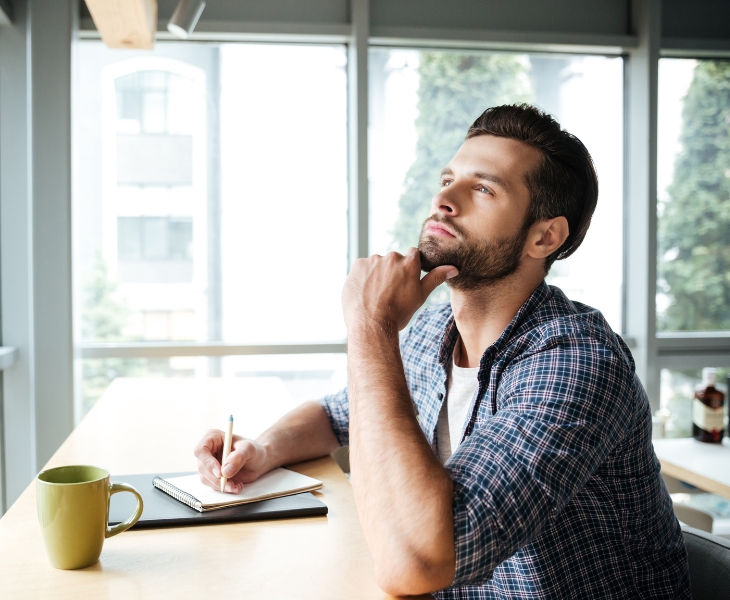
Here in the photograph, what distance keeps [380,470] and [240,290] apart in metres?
2.67

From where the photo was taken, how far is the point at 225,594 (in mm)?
866

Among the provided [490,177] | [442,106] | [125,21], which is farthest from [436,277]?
[442,106]

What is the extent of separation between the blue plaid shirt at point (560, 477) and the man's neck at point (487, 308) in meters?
0.11

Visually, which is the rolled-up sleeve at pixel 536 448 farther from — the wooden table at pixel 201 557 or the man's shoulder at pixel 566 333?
the wooden table at pixel 201 557

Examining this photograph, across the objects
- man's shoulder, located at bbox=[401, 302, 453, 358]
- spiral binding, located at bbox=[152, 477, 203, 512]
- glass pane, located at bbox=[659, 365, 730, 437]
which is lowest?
glass pane, located at bbox=[659, 365, 730, 437]

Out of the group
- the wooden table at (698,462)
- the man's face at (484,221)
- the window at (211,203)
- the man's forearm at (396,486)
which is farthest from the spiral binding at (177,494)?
the window at (211,203)

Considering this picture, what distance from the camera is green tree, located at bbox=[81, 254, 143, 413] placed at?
345 centimetres

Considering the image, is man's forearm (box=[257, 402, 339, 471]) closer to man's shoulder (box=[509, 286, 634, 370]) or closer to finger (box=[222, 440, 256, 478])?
finger (box=[222, 440, 256, 478])

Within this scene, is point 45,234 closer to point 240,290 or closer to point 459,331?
point 240,290

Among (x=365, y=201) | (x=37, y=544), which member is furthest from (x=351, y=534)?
(x=365, y=201)

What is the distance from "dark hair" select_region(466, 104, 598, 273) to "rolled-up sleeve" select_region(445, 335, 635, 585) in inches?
15.9

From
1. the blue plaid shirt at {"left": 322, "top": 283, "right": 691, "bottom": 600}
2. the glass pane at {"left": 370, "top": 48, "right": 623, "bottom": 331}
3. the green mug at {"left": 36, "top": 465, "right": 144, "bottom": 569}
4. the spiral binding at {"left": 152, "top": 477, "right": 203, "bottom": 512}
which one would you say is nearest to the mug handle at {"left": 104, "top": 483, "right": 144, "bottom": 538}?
the green mug at {"left": 36, "top": 465, "right": 144, "bottom": 569}

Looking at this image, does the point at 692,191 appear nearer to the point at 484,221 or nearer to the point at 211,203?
the point at 211,203

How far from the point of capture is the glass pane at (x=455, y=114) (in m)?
3.63
